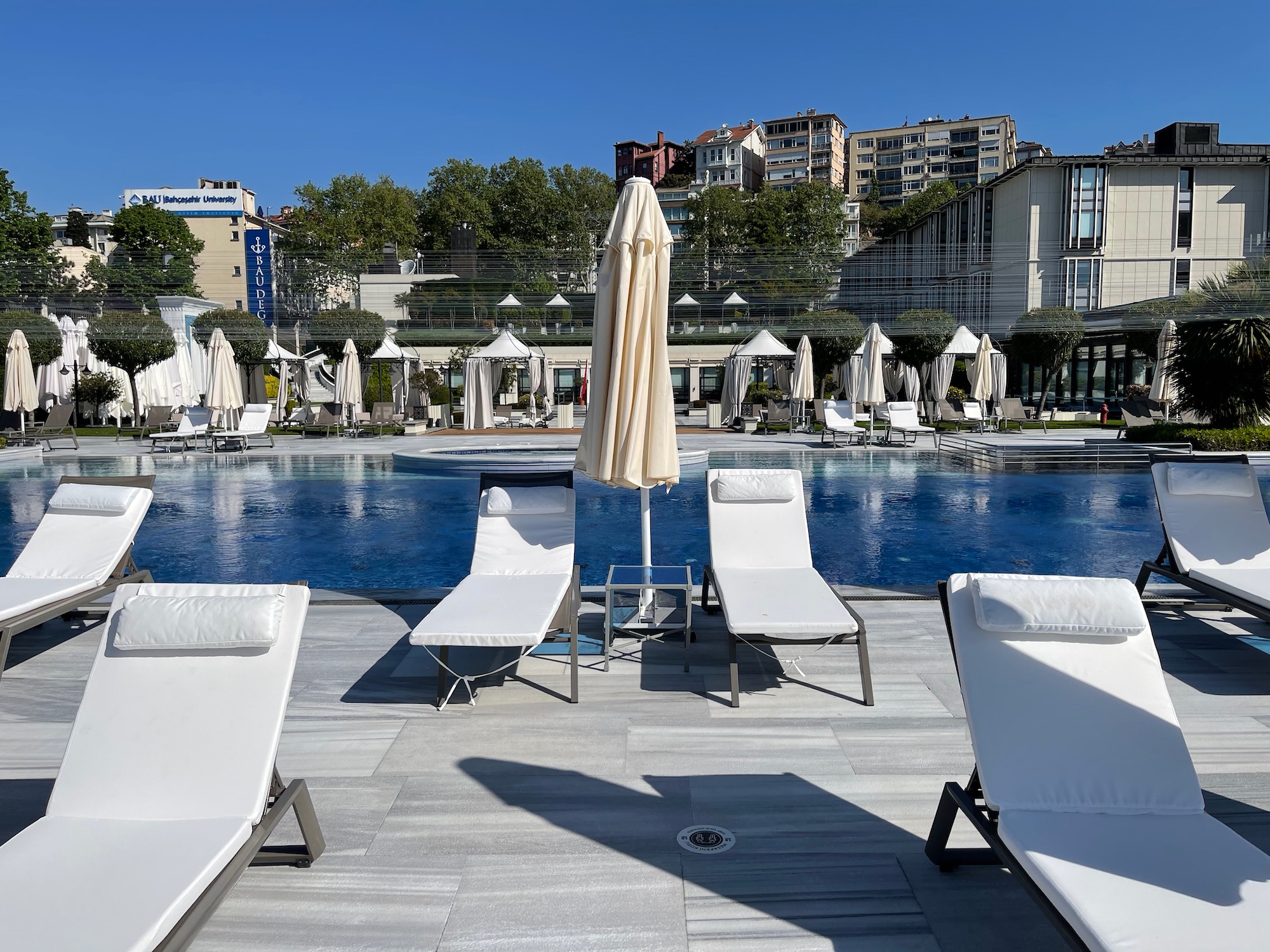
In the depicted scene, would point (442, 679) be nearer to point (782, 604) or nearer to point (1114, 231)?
point (782, 604)

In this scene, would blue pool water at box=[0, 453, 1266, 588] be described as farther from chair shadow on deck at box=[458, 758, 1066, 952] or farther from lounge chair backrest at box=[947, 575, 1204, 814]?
lounge chair backrest at box=[947, 575, 1204, 814]

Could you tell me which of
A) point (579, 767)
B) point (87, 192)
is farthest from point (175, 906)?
point (87, 192)

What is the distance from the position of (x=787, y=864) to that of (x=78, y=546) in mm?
4116

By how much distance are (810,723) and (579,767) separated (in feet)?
3.23

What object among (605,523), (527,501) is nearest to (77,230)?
(605,523)

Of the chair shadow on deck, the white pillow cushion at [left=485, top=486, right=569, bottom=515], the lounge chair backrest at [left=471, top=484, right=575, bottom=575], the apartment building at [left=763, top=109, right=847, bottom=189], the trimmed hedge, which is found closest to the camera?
the chair shadow on deck

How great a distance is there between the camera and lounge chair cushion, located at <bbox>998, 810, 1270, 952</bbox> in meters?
A: 1.66

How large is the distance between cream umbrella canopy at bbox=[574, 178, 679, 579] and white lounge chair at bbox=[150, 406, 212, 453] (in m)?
13.1

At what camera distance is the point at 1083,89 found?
22.3 metres

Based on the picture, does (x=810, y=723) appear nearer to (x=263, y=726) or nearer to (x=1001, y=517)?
(x=263, y=726)

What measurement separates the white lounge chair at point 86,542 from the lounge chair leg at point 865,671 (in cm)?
363

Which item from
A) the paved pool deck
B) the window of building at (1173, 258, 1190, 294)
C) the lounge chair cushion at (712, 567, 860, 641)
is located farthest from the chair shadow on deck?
the window of building at (1173, 258, 1190, 294)

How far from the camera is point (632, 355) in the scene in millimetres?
4402

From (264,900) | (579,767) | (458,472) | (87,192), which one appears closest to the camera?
(264,900)
